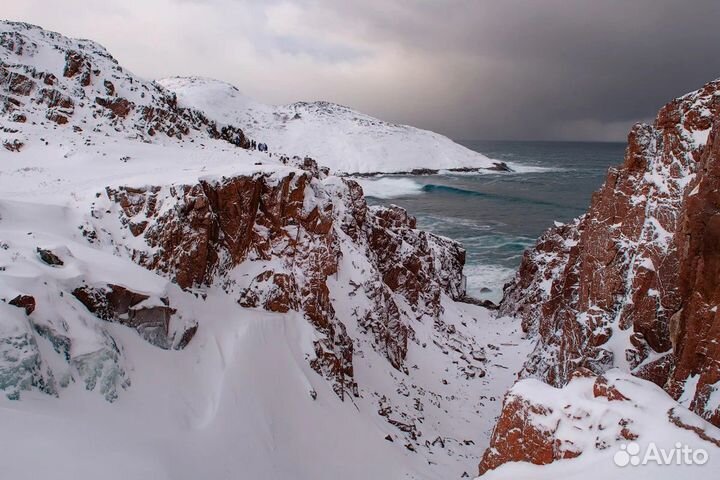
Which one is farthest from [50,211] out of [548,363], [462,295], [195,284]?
[462,295]

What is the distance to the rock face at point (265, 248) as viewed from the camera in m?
16.3

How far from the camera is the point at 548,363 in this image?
62.3 ft

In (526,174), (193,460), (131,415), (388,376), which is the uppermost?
(526,174)

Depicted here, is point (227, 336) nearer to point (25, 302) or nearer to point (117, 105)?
point (25, 302)

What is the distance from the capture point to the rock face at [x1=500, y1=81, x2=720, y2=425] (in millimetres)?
11328

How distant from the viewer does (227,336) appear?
15.3 meters

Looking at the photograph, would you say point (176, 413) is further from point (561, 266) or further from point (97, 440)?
point (561, 266)

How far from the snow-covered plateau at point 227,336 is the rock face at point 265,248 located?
8 centimetres

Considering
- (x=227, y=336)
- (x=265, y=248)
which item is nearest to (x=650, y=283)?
(x=265, y=248)

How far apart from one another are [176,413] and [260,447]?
8.97 ft

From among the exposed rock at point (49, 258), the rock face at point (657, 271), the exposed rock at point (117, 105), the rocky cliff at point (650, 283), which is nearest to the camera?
the rocky cliff at point (650, 283)

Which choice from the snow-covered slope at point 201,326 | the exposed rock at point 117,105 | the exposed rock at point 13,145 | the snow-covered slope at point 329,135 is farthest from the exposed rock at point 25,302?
the snow-covered slope at point 329,135

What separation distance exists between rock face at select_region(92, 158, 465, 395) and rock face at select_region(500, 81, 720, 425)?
8920 mm

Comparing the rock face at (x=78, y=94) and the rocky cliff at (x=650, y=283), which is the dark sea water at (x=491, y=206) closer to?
the rocky cliff at (x=650, y=283)
